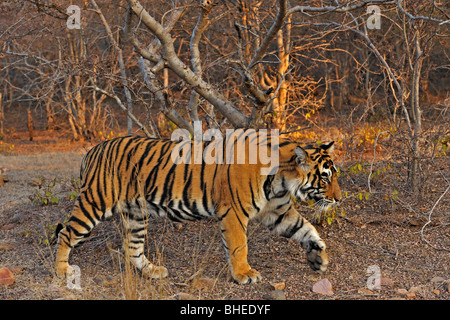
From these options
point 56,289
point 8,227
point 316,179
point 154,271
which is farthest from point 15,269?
point 316,179

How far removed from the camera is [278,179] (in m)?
4.47

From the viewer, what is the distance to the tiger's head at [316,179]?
4441 mm

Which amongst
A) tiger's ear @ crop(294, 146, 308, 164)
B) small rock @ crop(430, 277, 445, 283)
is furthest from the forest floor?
tiger's ear @ crop(294, 146, 308, 164)

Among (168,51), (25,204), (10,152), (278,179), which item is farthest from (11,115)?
(278,179)

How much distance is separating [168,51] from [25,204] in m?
3.35

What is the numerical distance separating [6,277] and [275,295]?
88.3 inches

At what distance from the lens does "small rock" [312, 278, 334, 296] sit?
422 centimetres

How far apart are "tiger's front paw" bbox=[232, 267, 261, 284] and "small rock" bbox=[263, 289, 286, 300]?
0.24 m

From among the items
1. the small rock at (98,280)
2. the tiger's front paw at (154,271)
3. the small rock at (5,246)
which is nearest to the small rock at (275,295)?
the tiger's front paw at (154,271)

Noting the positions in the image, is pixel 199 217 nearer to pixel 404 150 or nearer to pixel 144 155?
pixel 144 155

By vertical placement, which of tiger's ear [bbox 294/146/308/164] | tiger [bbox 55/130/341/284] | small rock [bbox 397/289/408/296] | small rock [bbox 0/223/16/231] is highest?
tiger's ear [bbox 294/146/308/164]

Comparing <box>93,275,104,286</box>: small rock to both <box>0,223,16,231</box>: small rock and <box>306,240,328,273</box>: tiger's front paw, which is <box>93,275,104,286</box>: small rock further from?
<box>0,223,16,231</box>: small rock

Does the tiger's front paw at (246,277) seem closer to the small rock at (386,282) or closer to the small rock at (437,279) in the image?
the small rock at (386,282)

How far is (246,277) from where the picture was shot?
4.37m
